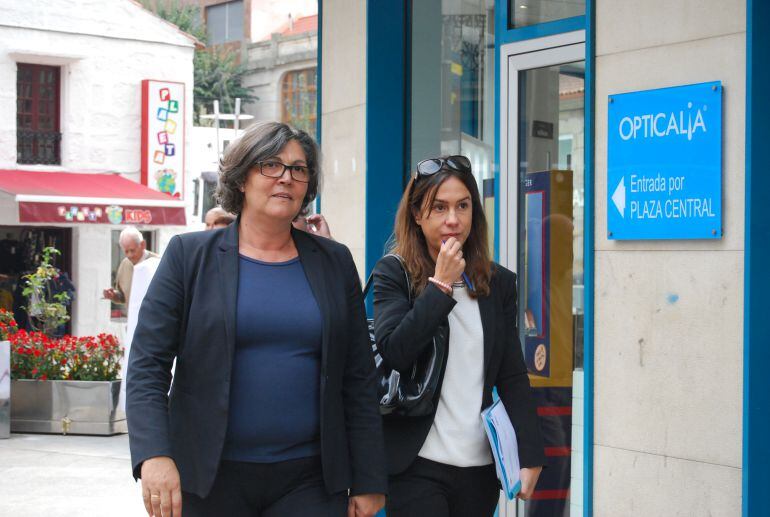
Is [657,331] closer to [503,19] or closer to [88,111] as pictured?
[503,19]

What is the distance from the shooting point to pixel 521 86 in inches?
218

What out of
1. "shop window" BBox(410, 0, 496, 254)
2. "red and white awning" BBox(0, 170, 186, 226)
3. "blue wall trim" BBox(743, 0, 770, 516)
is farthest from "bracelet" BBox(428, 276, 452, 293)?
"red and white awning" BBox(0, 170, 186, 226)

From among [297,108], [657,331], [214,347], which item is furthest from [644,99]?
Result: [297,108]

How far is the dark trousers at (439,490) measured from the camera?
3301mm

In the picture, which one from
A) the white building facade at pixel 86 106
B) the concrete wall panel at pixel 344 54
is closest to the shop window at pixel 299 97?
the white building facade at pixel 86 106

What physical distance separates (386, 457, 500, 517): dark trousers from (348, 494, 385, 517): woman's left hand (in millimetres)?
159

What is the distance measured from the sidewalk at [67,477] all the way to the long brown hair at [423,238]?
454 cm

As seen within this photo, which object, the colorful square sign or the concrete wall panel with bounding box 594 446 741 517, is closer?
the concrete wall panel with bounding box 594 446 741 517

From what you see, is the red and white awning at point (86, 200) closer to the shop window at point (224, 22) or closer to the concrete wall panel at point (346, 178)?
the concrete wall panel at point (346, 178)

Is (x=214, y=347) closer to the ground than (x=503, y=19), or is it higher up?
closer to the ground

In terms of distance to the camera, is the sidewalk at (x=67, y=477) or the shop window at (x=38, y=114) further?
the shop window at (x=38, y=114)

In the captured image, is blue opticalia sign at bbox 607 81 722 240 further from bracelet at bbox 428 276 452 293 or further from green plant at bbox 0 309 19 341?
green plant at bbox 0 309 19 341

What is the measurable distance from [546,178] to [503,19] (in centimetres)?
83

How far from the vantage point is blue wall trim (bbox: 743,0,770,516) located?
12.7 feet
